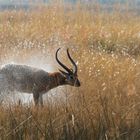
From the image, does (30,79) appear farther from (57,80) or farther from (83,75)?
(83,75)

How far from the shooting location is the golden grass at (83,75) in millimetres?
3701

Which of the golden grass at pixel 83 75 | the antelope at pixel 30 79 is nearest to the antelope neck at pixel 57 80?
the antelope at pixel 30 79

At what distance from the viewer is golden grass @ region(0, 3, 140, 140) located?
370 centimetres

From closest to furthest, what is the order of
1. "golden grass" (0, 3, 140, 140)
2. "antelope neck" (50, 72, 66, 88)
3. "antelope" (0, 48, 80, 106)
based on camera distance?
"golden grass" (0, 3, 140, 140) → "antelope" (0, 48, 80, 106) → "antelope neck" (50, 72, 66, 88)

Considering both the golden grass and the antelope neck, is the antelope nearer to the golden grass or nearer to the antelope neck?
the antelope neck

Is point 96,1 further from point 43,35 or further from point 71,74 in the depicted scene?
point 71,74

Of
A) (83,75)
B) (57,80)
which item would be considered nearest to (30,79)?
(57,80)

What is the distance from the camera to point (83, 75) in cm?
589

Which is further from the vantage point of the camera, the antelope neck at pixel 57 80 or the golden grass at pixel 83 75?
the antelope neck at pixel 57 80

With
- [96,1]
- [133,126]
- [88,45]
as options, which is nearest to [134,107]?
[133,126]

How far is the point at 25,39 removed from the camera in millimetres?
9023

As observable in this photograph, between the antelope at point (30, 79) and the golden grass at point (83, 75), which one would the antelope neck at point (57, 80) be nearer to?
the antelope at point (30, 79)

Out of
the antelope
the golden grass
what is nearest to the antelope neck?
the antelope

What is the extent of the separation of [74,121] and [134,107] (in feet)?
1.88
